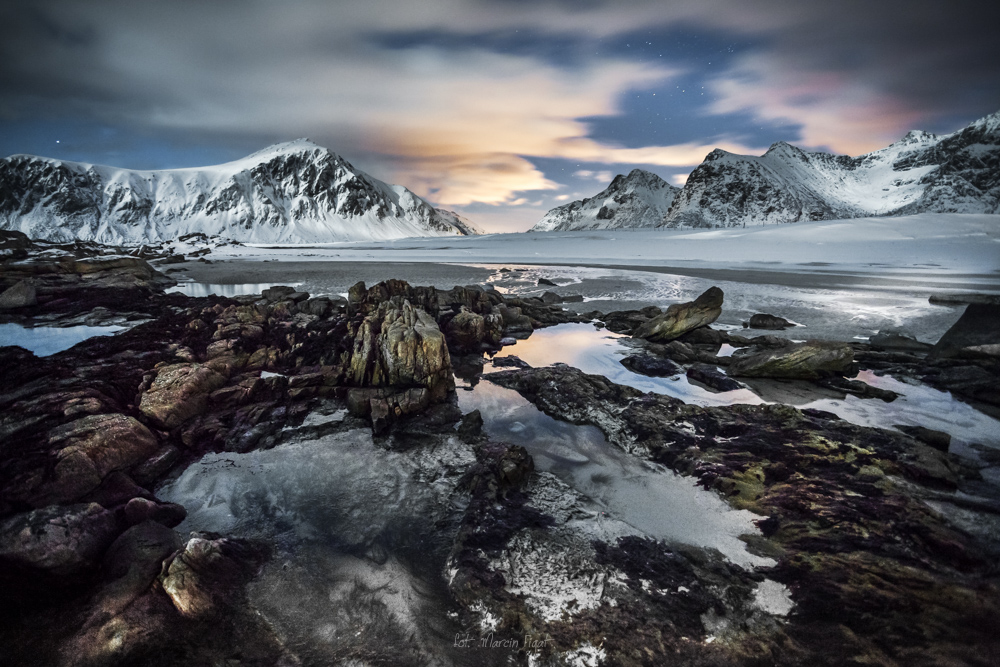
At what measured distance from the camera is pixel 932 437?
4.88m

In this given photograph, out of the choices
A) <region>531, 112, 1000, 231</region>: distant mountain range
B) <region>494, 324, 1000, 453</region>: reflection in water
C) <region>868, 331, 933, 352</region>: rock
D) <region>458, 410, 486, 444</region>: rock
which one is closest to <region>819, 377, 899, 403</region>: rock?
<region>494, 324, 1000, 453</region>: reflection in water

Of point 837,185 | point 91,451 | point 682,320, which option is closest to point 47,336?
point 91,451

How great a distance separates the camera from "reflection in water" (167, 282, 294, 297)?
60.6 ft

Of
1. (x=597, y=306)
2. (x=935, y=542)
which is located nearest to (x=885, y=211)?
(x=597, y=306)

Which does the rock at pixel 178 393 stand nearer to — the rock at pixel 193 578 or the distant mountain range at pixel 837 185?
the rock at pixel 193 578

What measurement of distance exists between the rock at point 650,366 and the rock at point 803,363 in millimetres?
1077

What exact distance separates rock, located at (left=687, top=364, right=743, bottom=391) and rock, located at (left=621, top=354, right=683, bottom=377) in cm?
32

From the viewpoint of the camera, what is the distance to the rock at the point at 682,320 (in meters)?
9.74

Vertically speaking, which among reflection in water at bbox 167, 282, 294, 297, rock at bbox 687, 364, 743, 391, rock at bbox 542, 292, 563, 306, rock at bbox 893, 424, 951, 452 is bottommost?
rock at bbox 893, 424, 951, 452

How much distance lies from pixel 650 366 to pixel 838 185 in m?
187

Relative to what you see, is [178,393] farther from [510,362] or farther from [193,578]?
[510,362]

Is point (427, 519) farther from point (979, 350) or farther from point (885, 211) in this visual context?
point (885, 211)

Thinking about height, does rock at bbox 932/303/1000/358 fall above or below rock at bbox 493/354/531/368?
above

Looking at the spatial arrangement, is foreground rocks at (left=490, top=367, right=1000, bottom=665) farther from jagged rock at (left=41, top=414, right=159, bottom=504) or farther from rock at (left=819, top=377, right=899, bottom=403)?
jagged rock at (left=41, top=414, right=159, bottom=504)
